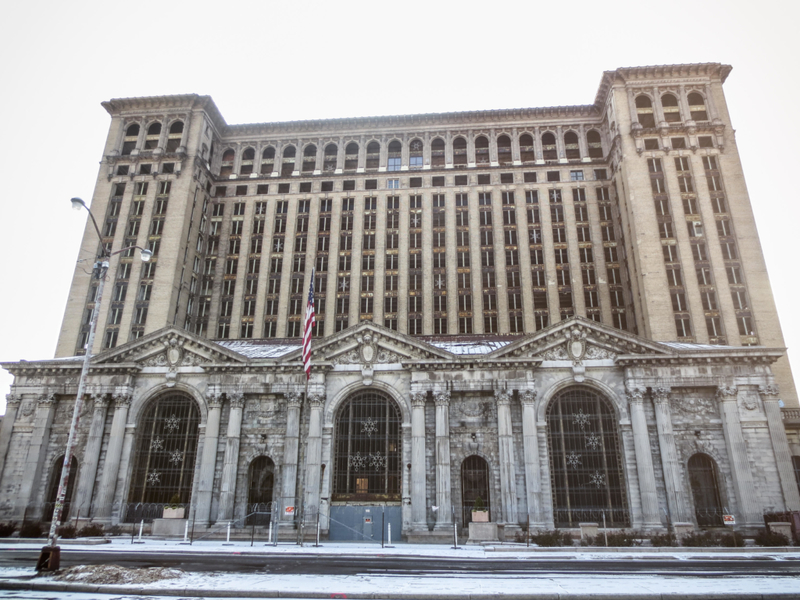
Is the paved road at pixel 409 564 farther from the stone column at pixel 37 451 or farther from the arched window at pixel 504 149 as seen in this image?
the arched window at pixel 504 149

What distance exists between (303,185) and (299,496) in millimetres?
50000

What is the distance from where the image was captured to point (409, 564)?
72.9ft

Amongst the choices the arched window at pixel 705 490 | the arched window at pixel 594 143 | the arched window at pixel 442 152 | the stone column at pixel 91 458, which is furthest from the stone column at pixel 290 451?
the arched window at pixel 594 143

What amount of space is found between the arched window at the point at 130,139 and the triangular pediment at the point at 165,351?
44.2 metres

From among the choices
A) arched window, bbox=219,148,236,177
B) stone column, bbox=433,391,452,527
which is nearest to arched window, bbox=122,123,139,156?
arched window, bbox=219,148,236,177

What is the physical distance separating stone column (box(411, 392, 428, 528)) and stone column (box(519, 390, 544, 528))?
23.2ft

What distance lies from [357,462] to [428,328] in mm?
30698

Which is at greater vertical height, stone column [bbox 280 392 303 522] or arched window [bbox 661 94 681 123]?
arched window [bbox 661 94 681 123]

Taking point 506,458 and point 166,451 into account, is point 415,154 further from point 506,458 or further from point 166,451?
point 166,451

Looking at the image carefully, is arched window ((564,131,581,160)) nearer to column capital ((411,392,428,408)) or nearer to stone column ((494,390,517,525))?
stone column ((494,390,517,525))

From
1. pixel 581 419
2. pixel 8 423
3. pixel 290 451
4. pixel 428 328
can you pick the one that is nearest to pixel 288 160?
pixel 428 328

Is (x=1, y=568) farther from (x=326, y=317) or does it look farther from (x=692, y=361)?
(x=326, y=317)

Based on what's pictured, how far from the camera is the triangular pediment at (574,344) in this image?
3941 centimetres

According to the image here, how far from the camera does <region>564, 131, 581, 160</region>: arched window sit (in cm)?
7600
